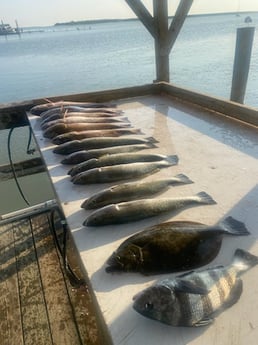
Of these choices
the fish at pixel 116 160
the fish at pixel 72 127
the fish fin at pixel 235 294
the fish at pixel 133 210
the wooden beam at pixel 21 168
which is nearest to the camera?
the fish fin at pixel 235 294

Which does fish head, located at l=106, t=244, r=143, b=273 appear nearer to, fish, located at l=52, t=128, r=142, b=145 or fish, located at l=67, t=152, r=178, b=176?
fish, located at l=67, t=152, r=178, b=176

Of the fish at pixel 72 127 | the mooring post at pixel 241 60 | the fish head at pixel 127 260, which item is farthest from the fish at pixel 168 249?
the mooring post at pixel 241 60

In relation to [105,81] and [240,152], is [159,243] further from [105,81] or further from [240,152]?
[105,81]

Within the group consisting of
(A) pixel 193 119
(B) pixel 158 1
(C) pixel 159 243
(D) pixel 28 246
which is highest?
(B) pixel 158 1

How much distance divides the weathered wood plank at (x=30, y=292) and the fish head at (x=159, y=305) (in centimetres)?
226

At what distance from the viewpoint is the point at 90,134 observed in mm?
4215

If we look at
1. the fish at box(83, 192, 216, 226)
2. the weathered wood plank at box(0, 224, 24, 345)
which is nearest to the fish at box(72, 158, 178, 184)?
the fish at box(83, 192, 216, 226)

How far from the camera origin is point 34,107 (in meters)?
5.61

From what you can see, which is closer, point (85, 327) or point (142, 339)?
point (142, 339)

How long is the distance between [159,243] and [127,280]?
0.97 feet

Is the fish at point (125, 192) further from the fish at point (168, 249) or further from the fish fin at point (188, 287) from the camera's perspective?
the fish fin at point (188, 287)

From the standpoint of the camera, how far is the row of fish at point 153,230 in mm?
1647

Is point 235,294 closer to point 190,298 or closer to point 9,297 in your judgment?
point 190,298

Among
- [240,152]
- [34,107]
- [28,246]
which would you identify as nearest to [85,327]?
[28,246]
